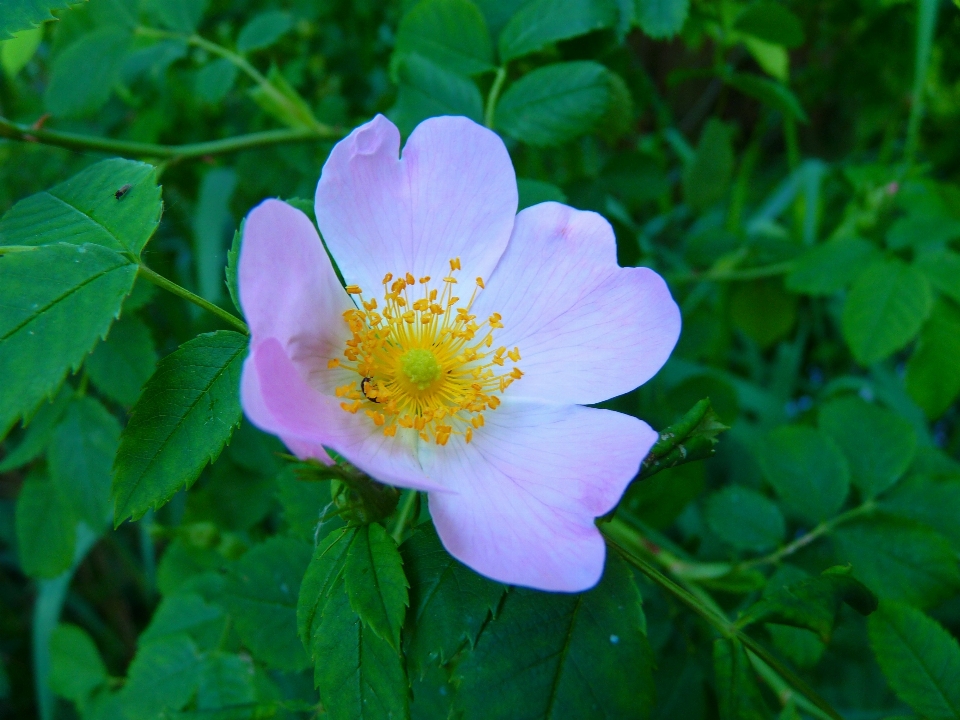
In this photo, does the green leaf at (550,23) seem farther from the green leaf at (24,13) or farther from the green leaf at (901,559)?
the green leaf at (901,559)

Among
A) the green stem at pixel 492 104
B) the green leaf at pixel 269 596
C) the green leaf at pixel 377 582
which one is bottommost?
the green leaf at pixel 269 596

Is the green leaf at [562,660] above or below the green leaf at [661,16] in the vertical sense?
below

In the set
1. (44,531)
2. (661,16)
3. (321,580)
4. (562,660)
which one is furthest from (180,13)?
(562,660)

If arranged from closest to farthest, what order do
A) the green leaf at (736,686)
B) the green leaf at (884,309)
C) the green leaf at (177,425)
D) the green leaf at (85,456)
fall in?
the green leaf at (177,425) < the green leaf at (736,686) < the green leaf at (85,456) < the green leaf at (884,309)

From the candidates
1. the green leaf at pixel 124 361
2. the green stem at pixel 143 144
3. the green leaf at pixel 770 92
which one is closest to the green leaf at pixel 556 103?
the green stem at pixel 143 144

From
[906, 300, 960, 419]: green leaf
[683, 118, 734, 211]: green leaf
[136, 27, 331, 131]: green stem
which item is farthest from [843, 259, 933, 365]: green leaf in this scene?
[136, 27, 331, 131]: green stem

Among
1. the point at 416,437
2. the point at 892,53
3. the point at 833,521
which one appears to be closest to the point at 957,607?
the point at 833,521
